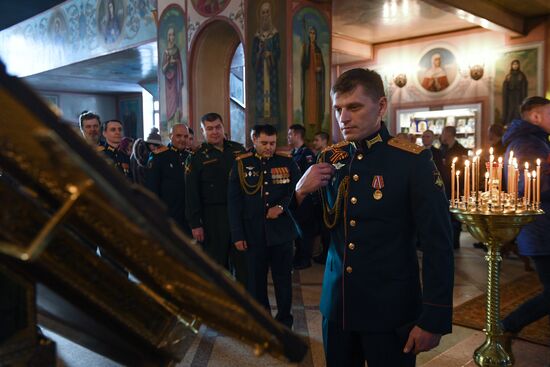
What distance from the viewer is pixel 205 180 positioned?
4.29 metres

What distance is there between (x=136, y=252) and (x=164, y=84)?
9.70 meters

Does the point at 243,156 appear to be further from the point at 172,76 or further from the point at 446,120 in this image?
the point at 446,120

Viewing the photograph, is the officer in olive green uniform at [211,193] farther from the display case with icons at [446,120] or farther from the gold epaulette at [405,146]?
the display case with icons at [446,120]

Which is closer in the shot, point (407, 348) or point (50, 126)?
point (50, 126)

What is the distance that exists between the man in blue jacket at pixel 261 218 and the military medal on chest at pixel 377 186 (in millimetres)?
2046

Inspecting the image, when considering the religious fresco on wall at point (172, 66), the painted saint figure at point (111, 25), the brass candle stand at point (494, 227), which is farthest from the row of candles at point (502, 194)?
the painted saint figure at point (111, 25)

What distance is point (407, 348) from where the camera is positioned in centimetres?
164

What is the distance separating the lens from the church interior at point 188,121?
0.56 metres

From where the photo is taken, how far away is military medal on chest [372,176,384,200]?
1.71m

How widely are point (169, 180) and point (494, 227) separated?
3268 mm

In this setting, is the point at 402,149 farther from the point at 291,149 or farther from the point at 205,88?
the point at 205,88

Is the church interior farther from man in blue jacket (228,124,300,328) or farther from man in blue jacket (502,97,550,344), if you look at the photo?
man in blue jacket (228,124,300,328)

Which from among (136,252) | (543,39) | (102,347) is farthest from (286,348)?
(543,39)

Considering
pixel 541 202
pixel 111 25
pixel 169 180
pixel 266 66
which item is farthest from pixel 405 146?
pixel 111 25
